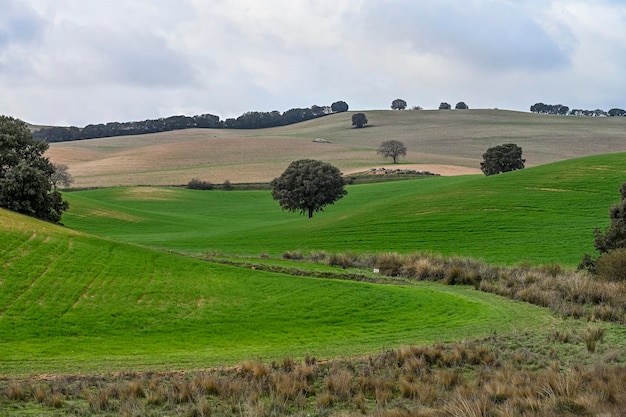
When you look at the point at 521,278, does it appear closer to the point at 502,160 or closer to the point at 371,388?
the point at 371,388

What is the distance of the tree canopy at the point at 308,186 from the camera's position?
2940 inches

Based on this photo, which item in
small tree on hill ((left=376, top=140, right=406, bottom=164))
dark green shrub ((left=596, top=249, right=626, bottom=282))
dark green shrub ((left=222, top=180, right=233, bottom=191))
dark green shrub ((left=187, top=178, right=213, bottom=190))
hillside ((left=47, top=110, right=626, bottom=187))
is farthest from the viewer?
small tree on hill ((left=376, top=140, right=406, bottom=164))

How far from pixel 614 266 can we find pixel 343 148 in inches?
4692

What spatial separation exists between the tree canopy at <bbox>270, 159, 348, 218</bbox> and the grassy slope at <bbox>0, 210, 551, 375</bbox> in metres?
43.8

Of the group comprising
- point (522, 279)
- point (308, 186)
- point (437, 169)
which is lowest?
point (522, 279)

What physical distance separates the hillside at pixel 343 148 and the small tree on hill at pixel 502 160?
18165 millimetres

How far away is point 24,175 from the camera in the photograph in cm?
4041

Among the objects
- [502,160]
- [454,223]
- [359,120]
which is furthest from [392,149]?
[454,223]

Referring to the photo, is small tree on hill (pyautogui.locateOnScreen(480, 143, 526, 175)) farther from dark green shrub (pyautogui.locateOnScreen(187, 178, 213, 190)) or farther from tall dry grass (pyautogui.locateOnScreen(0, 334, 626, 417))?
tall dry grass (pyautogui.locateOnScreen(0, 334, 626, 417))

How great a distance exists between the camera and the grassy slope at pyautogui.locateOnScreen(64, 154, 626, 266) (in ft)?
159

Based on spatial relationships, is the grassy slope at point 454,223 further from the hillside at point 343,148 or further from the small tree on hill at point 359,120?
the small tree on hill at point 359,120

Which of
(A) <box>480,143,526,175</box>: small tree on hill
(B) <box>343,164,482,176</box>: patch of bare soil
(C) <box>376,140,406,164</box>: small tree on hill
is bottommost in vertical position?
(B) <box>343,164,482,176</box>: patch of bare soil

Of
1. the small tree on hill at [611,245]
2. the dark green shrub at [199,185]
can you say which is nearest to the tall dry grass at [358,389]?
the small tree on hill at [611,245]

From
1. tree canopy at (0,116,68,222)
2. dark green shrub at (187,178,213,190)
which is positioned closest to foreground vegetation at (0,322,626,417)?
tree canopy at (0,116,68,222)
